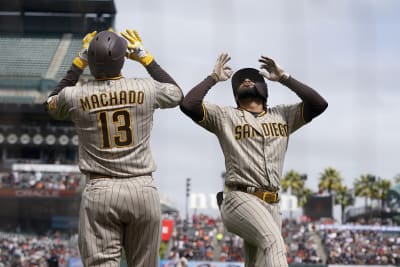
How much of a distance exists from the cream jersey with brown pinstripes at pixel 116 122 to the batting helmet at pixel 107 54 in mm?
58

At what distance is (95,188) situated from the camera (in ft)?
13.7

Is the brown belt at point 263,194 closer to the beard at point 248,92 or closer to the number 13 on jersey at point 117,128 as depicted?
the beard at point 248,92

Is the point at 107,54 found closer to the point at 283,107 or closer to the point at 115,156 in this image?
the point at 115,156

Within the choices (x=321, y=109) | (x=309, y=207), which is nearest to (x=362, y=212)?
(x=309, y=207)

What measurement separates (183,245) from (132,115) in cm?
2807

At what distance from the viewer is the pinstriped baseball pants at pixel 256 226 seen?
4750 mm

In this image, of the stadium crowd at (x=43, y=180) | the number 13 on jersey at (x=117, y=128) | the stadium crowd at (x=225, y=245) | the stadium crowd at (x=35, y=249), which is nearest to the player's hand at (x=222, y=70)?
the number 13 on jersey at (x=117, y=128)

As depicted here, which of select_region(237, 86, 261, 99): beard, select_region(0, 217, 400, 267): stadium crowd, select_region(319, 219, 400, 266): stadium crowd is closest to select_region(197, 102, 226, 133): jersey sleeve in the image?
select_region(237, 86, 261, 99): beard

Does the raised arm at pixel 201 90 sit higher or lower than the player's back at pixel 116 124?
higher

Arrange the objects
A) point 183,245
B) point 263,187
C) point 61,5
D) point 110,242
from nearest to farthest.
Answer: point 110,242
point 263,187
point 183,245
point 61,5

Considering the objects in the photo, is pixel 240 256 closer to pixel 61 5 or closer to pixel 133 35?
pixel 61 5

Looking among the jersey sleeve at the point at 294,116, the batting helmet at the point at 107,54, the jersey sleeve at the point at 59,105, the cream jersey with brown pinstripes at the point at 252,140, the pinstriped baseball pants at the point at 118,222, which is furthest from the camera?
the jersey sleeve at the point at 294,116

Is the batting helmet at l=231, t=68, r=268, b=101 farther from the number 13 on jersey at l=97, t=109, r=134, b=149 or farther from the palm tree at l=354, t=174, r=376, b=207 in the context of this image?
the palm tree at l=354, t=174, r=376, b=207

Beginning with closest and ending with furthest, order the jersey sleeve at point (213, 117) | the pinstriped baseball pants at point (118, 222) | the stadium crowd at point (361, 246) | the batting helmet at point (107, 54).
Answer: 1. the pinstriped baseball pants at point (118, 222)
2. the batting helmet at point (107, 54)
3. the jersey sleeve at point (213, 117)
4. the stadium crowd at point (361, 246)
